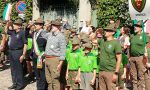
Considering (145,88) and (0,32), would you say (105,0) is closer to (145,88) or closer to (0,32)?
(0,32)

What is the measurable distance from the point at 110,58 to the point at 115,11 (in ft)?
42.4

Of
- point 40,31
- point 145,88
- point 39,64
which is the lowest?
point 145,88

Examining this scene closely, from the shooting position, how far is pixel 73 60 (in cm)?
991

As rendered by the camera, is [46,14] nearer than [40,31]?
No

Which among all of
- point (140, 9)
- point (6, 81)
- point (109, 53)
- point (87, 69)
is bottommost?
point (6, 81)

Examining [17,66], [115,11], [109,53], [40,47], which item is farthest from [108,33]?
[115,11]

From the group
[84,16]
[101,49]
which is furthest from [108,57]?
[84,16]

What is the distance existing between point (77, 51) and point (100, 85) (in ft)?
3.76

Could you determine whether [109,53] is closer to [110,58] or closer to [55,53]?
[110,58]

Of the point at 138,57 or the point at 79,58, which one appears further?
the point at 138,57

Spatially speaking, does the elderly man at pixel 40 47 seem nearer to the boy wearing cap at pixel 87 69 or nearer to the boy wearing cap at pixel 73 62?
the boy wearing cap at pixel 73 62

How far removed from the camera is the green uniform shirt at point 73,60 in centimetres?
982

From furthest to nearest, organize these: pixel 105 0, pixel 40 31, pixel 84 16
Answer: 1. pixel 84 16
2. pixel 105 0
3. pixel 40 31

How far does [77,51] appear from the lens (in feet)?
32.4
